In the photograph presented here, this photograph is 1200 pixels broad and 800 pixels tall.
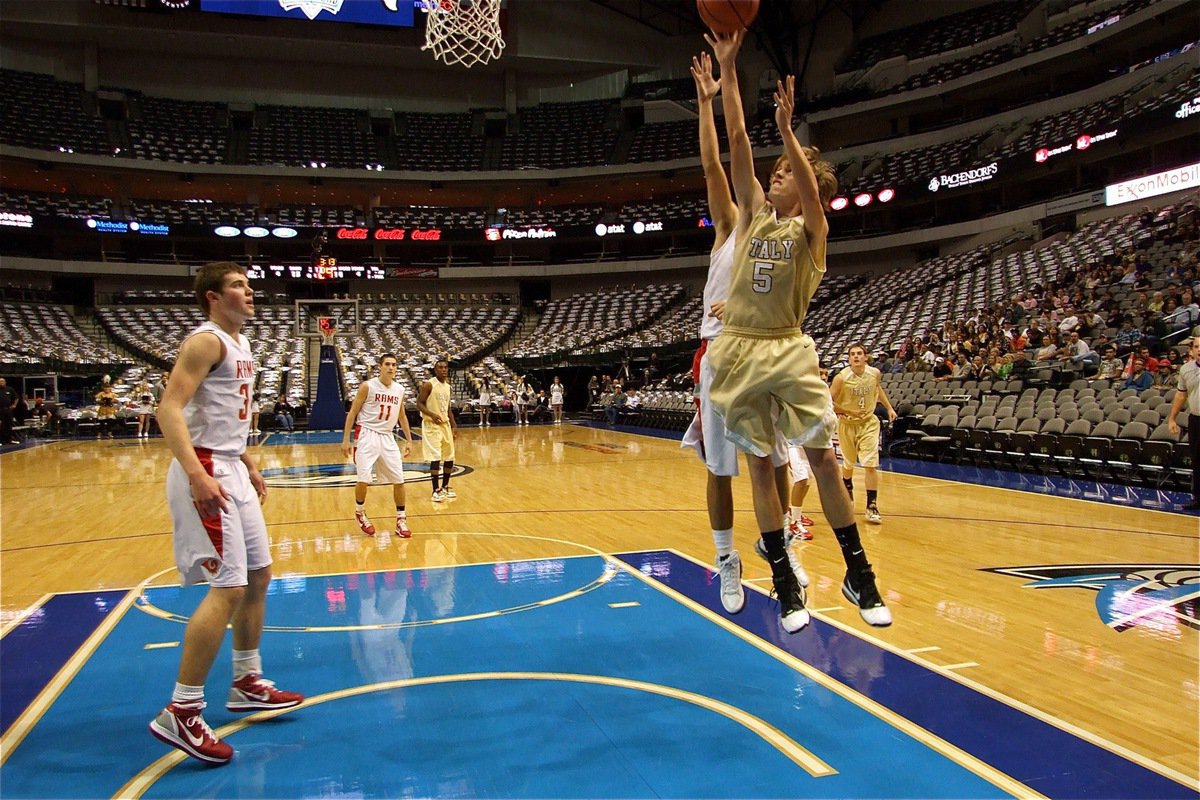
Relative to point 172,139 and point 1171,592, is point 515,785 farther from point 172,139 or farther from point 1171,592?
point 172,139

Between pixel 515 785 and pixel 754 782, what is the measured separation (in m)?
0.86

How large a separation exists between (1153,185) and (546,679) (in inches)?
979

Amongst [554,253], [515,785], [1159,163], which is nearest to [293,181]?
[554,253]

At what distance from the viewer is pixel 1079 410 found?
37.4ft

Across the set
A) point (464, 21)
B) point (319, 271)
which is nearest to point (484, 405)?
point (319, 271)

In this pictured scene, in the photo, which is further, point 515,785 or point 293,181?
Answer: point 293,181

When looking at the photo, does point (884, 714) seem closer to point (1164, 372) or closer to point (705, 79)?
point (705, 79)

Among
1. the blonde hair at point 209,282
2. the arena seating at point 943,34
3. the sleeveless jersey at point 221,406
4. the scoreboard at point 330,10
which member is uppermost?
the scoreboard at point 330,10

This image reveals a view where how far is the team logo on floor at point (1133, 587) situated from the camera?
16.0ft

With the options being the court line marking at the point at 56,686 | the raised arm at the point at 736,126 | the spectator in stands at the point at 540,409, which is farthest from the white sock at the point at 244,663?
the spectator in stands at the point at 540,409

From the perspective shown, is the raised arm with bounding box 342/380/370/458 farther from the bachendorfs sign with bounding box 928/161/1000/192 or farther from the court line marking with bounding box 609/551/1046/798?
the bachendorfs sign with bounding box 928/161/1000/192

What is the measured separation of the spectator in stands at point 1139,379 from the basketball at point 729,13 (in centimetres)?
1027

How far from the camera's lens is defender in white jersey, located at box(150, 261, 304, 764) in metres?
3.31

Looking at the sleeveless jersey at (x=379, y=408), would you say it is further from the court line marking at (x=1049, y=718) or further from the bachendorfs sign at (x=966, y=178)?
the bachendorfs sign at (x=966, y=178)
